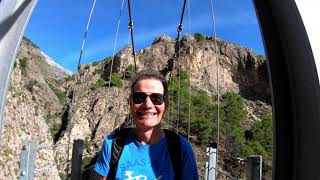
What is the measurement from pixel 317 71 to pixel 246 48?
4507cm

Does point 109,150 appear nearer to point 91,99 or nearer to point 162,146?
point 162,146

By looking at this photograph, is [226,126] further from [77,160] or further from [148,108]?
[148,108]

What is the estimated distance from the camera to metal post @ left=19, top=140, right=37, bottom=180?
2095 millimetres

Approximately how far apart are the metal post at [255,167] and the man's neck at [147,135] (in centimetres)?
42

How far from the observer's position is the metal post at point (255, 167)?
4.18 ft

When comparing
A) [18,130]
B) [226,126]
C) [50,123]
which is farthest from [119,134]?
Result: [50,123]

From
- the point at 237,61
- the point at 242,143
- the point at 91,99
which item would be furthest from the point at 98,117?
the point at 237,61

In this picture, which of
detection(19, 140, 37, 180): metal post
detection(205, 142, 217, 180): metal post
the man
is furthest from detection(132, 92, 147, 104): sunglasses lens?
detection(205, 142, 217, 180): metal post

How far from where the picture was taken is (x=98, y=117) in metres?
34.5

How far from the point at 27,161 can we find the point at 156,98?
4.34 feet

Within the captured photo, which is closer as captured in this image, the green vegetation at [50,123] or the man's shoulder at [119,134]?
the man's shoulder at [119,134]

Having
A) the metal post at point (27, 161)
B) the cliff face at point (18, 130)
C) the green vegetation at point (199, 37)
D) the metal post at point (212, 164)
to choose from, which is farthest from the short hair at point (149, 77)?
the green vegetation at point (199, 37)

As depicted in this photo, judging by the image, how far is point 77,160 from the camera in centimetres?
180

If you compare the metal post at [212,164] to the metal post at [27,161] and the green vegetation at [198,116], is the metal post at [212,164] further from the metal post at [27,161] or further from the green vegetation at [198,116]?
the green vegetation at [198,116]
